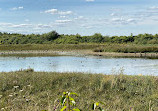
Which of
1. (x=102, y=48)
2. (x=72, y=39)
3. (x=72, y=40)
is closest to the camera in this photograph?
(x=102, y=48)

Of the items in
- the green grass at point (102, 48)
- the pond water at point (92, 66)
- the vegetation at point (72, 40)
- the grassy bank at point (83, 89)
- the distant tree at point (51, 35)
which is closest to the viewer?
the grassy bank at point (83, 89)

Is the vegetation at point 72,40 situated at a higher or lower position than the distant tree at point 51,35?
lower

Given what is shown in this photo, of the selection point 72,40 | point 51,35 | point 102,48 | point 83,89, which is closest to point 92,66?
point 83,89

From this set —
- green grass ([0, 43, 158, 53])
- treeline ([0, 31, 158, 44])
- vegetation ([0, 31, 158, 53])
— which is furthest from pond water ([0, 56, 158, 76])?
treeline ([0, 31, 158, 44])

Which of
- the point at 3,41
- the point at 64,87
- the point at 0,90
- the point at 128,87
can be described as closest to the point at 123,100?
the point at 128,87

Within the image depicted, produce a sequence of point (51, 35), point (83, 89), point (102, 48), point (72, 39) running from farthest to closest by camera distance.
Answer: point (51, 35) → point (72, 39) → point (102, 48) → point (83, 89)

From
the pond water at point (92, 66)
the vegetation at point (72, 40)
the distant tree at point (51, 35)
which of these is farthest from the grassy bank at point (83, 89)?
the distant tree at point (51, 35)

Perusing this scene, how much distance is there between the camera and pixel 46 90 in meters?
8.15

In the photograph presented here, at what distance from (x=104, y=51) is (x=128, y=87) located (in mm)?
27984

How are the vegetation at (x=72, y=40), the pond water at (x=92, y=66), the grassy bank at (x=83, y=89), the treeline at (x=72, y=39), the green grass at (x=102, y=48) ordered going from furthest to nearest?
1. the treeline at (x=72, y=39)
2. the vegetation at (x=72, y=40)
3. the green grass at (x=102, y=48)
4. the pond water at (x=92, y=66)
5. the grassy bank at (x=83, y=89)

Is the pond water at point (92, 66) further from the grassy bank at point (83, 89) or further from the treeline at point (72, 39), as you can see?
the treeline at point (72, 39)

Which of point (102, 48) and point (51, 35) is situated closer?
point (102, 48)

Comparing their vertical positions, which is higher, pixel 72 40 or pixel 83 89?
pixel 72 40

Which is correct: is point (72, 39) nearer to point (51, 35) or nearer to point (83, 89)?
point (51, 35)
